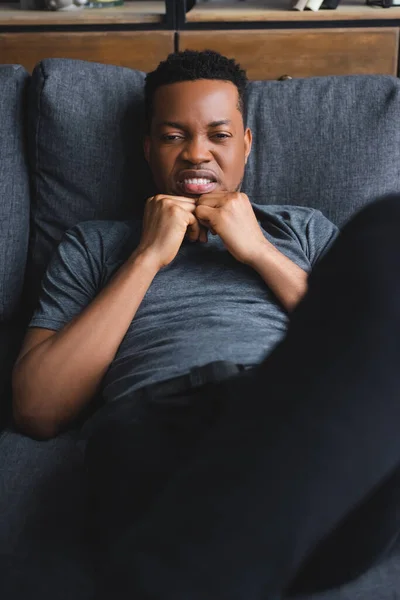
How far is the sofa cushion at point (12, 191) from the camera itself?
1.59m

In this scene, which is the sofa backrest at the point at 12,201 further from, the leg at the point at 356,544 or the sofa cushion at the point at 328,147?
the leg at the point at 356,544

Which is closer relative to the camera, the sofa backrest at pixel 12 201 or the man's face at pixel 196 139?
the man's face at pixel 196 139

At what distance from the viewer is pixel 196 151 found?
56.9 inches

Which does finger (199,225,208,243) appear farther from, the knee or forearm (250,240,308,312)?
the knee

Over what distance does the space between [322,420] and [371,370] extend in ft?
0.23

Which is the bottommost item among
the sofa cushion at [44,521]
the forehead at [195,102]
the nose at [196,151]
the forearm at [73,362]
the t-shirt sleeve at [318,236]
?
the sofa cushion at [44,521]

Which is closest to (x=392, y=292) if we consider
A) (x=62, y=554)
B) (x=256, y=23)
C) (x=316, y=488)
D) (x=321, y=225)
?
(x=316, y=488)

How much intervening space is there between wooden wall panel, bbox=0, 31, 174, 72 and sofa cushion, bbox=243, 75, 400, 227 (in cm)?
63

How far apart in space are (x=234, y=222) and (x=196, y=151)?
0.58 feet

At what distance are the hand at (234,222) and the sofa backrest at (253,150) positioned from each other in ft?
0.74

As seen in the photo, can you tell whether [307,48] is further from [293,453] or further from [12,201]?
[293,453]

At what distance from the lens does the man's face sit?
1.46 m

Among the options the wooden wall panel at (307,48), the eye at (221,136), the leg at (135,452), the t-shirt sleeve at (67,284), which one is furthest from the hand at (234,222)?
the wooden wall panel at (307,48)

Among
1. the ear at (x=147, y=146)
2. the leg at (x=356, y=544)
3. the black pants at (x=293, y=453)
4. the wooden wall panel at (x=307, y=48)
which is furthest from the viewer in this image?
the wooden wall panel at (x=307, y=48)
